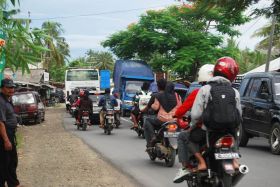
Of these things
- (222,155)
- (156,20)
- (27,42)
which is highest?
(156,20)

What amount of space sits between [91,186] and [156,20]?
25.7 metres

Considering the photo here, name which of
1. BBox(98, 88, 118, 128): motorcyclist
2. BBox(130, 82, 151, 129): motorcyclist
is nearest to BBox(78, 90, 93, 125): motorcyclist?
BBox(98, 88, 118, 128): motorcyclist

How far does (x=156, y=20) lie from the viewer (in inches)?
1341

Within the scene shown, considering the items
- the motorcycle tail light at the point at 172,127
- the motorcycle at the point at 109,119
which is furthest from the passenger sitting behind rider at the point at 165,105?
the motorcycle at the point at 109,119

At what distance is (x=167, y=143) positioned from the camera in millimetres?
10992

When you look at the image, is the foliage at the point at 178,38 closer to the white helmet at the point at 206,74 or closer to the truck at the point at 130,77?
the truck at the point at 130,77

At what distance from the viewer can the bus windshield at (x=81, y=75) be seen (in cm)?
4197

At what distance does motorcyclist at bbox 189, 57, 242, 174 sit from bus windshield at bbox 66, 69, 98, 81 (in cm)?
3562

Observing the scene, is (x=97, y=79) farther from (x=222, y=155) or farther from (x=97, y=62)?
(x=97, y=62)

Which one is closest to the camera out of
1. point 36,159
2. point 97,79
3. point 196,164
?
point 196,164

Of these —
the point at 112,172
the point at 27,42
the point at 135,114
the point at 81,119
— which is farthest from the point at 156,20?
the point at 27,42

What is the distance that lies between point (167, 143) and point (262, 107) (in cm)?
383

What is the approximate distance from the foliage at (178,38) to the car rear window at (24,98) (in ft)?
27.3

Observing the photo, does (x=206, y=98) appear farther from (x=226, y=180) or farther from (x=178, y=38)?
(x=178, y=38)
